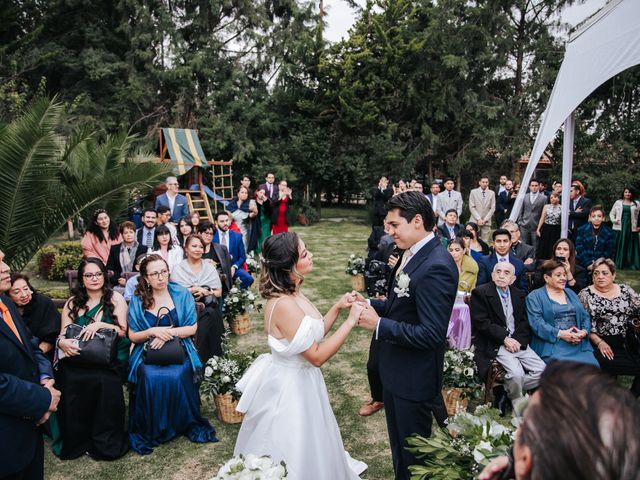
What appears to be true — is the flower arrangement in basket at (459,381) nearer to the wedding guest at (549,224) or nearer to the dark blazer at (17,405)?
the dark blazer at (17,405)

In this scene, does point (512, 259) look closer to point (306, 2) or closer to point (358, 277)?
point (358, 277)

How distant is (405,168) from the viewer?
1931cm

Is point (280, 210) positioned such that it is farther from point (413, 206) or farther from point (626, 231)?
point (413, 206)

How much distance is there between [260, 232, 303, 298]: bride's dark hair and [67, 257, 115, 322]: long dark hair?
6.47ft

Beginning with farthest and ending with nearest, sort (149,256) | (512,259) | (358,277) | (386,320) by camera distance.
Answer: (358,277), (512,259), (149,256), (386,320)

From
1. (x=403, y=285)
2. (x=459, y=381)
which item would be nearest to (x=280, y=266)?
(x=403, y=285)

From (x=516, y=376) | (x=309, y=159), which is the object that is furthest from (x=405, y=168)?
(x=516, y=376)

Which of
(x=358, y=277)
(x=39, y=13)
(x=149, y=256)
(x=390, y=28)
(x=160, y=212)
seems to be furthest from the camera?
(x=39, y=13)

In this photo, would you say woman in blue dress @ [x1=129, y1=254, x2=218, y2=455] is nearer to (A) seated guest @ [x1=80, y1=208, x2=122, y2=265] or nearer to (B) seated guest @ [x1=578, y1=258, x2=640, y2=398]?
(A) seated guest @ [x1=80, y1=208, x2=122, y2=265]

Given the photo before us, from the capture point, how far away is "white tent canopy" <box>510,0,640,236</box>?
6.09 m

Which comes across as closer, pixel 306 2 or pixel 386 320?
pixel 386 320

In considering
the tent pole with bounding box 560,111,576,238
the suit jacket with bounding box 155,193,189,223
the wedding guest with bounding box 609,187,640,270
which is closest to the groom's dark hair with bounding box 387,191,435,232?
the tent pole with bounding box 560,111,576,238

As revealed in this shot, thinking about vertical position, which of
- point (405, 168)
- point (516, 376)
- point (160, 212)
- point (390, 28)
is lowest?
point (516, 376)

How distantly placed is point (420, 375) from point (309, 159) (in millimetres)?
17329
